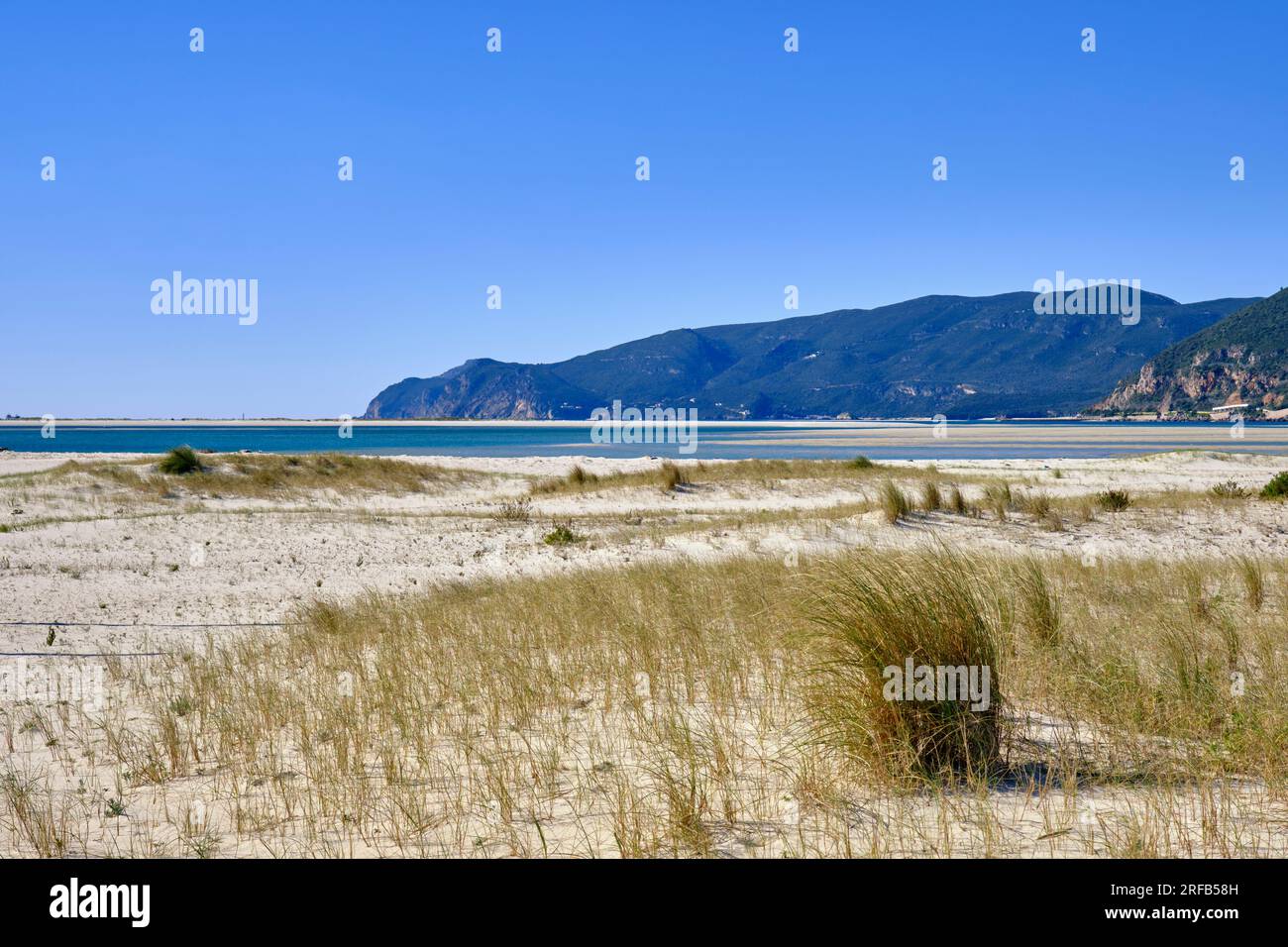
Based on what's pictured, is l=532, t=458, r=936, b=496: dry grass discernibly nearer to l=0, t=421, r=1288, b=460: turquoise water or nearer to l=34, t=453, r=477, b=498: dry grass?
l=34, t=453, r=477, b=498: dry grass

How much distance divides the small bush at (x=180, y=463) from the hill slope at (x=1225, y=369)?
145706 mm

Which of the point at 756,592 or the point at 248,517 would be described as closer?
the point at 756,592

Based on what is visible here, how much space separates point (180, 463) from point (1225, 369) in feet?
544

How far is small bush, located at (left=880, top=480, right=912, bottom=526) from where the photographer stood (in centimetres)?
1678

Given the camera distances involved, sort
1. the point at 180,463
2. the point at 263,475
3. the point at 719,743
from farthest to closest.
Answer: the point at 263,475 < the point at 180,463 < the point at 719,743

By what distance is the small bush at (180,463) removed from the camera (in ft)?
92.1

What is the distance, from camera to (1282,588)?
862 cm

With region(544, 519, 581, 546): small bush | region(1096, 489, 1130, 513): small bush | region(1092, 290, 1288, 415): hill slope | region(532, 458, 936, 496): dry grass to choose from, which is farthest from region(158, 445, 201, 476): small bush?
region(1092, 290, 1288, 415): hill slope

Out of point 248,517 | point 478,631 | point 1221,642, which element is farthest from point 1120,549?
point 248,517

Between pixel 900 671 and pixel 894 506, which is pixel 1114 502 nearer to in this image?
pixel 894 506

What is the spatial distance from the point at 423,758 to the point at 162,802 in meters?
1.33

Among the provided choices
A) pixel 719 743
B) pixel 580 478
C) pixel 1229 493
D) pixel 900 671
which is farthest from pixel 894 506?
pixel 580 478

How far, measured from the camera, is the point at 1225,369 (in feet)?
474
